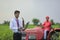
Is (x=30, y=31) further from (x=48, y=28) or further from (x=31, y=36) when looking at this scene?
(x=48, y=28)

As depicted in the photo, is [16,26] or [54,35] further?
[54,35]

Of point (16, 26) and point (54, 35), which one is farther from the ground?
point (16, 26)

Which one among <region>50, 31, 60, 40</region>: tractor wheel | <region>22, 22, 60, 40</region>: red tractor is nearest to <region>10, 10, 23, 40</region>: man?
<region>22, 22, 60, 40</region>: red tractor

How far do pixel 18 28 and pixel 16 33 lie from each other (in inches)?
6.2

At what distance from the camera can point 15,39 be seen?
1058cm

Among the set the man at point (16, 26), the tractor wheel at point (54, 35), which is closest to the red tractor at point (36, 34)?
the tractor wheel at point (54, 35)

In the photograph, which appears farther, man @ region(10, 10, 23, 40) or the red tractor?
the red tractor

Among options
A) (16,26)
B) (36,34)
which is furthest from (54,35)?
(16,26)

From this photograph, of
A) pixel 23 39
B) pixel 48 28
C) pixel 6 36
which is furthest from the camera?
pixel 6 36

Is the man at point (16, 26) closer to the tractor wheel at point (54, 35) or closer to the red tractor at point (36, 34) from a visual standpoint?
the red tractor at point (36, 34)

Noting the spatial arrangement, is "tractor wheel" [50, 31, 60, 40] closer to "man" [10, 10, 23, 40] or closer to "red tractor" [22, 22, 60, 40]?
"red tractor" [22, 22, 60, 40]

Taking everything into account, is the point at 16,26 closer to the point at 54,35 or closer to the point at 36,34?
the point at 36,34

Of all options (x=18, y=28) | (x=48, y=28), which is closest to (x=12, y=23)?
(x=18, y=28)

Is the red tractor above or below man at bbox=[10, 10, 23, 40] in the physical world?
below
